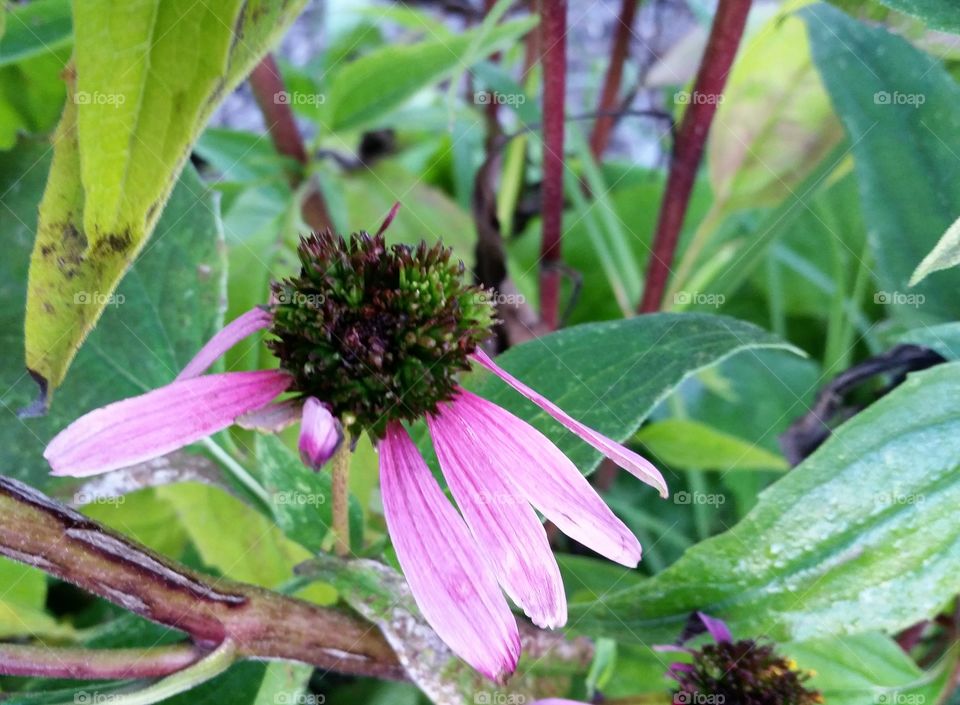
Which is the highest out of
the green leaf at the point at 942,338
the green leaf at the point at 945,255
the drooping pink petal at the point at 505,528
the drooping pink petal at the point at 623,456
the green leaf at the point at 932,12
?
the green leaf at the point at 932,12

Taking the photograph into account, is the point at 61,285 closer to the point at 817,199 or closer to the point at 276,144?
the point at 276,144

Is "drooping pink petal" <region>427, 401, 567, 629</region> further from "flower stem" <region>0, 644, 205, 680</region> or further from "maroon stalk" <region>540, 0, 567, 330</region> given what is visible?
"maroon stalk" <region>540, 0, 567, 330</region>

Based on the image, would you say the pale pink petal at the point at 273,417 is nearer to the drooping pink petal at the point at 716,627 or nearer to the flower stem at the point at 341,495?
the flower stem at the point at 341,495

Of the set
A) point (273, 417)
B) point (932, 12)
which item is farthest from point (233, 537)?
point (932, 12)

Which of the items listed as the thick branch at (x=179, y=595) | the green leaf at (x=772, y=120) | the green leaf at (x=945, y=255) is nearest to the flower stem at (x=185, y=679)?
the thick branch at (x=179, y=595)

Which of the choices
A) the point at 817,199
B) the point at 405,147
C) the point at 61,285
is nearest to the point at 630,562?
the point at 61,285

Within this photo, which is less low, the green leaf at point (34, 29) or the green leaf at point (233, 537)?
the green leaf at point (34, 29)

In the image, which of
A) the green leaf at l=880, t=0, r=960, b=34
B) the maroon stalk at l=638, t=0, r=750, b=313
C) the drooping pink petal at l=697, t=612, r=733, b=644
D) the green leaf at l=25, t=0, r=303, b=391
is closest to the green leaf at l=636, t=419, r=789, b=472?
the maroon stalk at l=638, t=0, r=750, b=313
